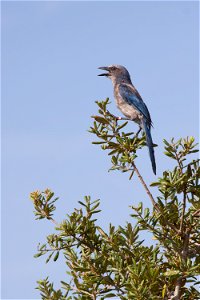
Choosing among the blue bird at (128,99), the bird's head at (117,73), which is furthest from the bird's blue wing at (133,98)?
the bird's head at (117,73)

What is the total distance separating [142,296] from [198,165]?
1.80m

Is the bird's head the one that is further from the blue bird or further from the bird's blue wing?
the bird's blue wing

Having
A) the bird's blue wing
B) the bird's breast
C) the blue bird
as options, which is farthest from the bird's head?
the bird's breast

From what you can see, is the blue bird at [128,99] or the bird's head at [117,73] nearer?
the blue bird at [128,99]

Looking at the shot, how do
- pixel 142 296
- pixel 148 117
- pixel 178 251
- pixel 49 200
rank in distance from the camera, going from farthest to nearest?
pixel 148 117 → pixel 49 200 → pixel 178 251 → pixel 142 296

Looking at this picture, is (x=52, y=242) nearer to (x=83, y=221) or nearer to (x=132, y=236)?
(x=83, y=221)

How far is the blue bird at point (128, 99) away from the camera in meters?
10.3

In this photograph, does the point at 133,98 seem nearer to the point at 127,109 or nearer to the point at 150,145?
the point at 127,109

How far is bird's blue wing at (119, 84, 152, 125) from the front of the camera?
1051 centimetres

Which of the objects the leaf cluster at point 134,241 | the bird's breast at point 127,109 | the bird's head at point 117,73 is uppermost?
the bird's head at point 117,73

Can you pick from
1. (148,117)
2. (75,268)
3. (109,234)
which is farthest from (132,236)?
(148,117)

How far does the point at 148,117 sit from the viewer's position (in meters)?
10.4

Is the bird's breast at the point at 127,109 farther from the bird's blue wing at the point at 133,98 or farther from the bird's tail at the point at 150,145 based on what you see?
the bird's tail at the point at 150,145

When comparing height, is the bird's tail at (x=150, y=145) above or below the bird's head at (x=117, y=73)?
below
